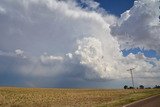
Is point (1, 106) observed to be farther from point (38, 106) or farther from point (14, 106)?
point (38, 106)

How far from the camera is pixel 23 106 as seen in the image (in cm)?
4469

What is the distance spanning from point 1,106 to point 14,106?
7.74ft

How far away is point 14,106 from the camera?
4488 centimetres

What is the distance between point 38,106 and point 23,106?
8.54ft

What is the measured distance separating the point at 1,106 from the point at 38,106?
6406 millimetres

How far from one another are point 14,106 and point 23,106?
1.47m

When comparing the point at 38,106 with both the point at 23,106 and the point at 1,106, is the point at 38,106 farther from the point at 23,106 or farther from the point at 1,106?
the point at 1,106

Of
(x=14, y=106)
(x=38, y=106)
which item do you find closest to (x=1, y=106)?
(x=14, y=106)

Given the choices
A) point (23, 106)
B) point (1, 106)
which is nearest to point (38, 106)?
point (23, 106)

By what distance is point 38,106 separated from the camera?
43.9 metres

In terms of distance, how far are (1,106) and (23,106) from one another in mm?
3809
